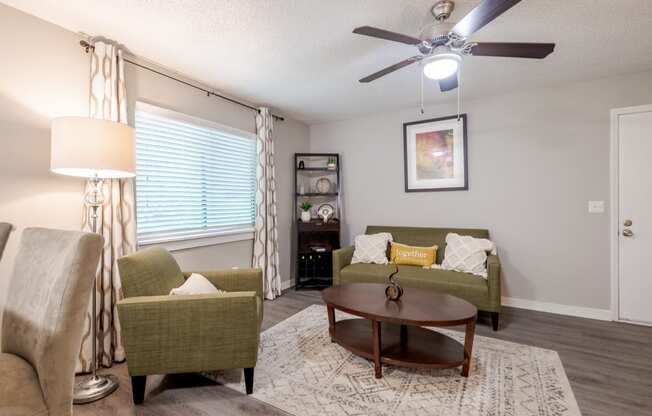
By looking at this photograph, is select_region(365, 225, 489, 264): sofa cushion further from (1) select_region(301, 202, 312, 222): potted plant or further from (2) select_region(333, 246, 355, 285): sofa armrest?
(1) select_region(301, 202, 312, 222): potted plant

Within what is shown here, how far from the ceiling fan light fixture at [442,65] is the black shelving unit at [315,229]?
2420mm

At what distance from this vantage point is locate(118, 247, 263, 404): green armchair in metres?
1.70

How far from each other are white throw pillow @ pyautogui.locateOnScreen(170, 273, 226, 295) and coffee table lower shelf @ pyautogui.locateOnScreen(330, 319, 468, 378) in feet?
3.29

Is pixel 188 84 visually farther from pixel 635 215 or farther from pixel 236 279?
pixel 635 215

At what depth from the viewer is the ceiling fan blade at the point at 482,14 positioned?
136 cm

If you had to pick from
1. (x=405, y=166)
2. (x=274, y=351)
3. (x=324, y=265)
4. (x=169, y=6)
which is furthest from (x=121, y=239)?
(x=405, y=166)

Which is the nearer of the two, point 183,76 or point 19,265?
point 19,265

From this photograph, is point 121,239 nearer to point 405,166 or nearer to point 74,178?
point 74,178

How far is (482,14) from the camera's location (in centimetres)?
144

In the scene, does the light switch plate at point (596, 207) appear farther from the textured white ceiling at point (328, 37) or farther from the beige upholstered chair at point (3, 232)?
the beige upholstered chair at point (3, 232)

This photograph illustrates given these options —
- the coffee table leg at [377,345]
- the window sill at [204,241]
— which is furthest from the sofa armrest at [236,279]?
the coffee table leg at [377,345]

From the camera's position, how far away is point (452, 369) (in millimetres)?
2062

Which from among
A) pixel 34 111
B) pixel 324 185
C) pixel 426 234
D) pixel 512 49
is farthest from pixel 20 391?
pixel 324 185

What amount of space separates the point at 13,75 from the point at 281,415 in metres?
2.63
